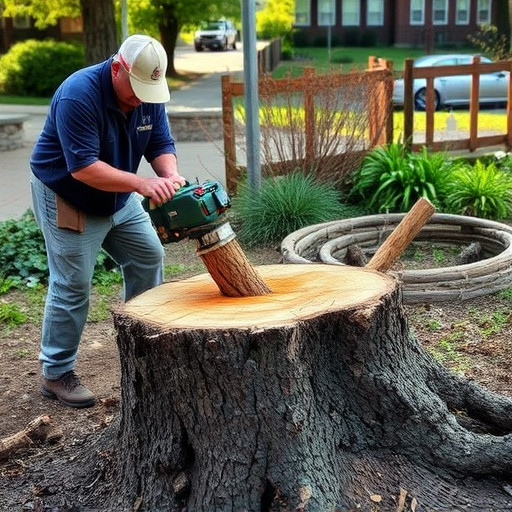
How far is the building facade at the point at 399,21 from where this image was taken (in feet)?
150

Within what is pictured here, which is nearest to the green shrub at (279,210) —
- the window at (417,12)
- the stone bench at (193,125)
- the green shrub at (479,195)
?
the green shrub at (479,195)

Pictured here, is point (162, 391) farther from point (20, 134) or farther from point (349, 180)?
point (20, 134)

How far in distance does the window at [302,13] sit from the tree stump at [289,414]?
46936 mm

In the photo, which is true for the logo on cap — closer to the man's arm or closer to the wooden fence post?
the man's arm

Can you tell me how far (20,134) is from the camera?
47.5 feet

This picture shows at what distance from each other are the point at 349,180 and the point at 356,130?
508 millimetres

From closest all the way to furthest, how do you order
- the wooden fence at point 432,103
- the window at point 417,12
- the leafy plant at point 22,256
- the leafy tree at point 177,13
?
the leafy plant at point 22,256, the wooden fence at point 432,103, the leafy tree at point 177,13, the window at point 417,12

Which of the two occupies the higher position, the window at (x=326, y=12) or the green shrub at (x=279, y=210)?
the window at (x=326, y=12)

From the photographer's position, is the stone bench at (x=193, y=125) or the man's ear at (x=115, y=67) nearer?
the man's ear at (x=115, y=67)

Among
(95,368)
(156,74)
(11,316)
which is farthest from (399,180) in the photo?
(156,74)

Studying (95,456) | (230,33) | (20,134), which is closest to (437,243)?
(95,456)

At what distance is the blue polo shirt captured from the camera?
3592 millimetres

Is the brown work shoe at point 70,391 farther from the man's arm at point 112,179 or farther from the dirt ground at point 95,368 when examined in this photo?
the man's arm at point 112,179

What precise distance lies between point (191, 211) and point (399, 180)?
5400 mm
